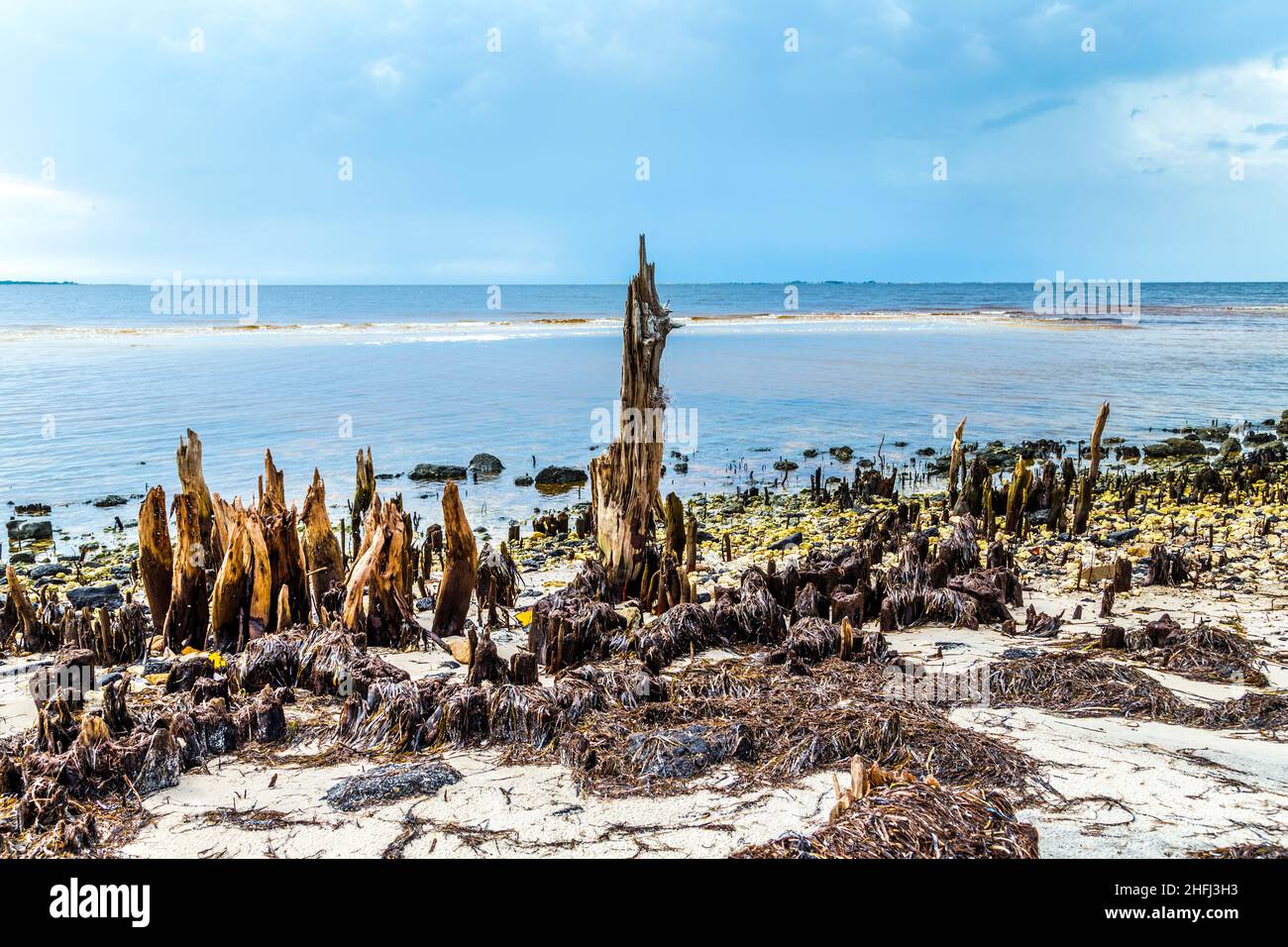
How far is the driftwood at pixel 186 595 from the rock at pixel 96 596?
2.11 metres

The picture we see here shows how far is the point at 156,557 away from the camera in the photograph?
820 cm

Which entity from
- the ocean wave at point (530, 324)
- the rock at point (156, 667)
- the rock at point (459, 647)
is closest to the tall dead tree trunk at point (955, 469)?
the rock at point (459, 647)

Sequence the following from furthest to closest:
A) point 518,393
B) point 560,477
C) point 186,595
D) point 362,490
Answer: point 518,393 → point 560,477 → point 362,490 → point 186,595

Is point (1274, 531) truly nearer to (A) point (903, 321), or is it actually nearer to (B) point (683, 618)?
(B) point (683, 618)

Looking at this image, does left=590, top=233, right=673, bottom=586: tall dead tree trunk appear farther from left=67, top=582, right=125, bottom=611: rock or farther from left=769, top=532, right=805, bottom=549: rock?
left=67, top=582, right=125, bottom=611: rock

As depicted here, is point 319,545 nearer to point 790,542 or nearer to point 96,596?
point 96,596

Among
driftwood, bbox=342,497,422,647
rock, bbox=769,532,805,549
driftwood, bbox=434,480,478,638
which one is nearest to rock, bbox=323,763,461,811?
driftwood, bbox=342,497,422,647

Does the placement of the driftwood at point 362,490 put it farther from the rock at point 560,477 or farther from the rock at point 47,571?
the rock at point 560,477

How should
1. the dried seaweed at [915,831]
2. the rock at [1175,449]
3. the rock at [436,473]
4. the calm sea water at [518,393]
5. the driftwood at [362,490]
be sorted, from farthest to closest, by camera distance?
the rock at [1175,449]
the calm sea water at [518,393]
the rock at [436,473]
the driftwood at [362,490]
the dried seaweed at [915,831]

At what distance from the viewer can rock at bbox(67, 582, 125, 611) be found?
969 cm

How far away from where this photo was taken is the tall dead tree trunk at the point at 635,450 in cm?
852

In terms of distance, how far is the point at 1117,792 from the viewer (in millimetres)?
4828

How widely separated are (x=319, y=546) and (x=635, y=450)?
11.3 feet

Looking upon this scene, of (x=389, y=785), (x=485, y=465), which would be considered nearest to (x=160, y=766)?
(x=389, y=785)
